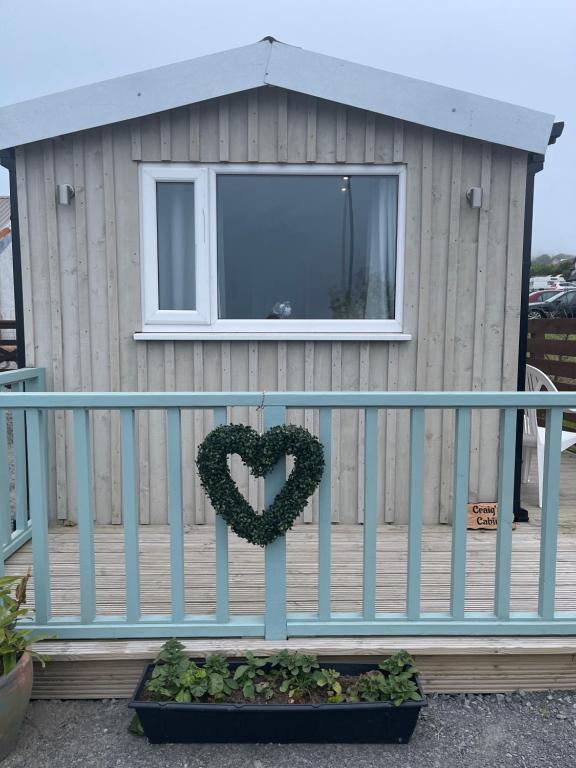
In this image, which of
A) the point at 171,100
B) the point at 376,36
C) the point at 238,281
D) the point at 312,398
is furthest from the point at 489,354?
the point at 376,36

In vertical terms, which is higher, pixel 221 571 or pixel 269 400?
pixel 269 400

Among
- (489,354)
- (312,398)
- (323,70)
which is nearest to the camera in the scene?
(312,398)

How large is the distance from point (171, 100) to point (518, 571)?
3017 mm

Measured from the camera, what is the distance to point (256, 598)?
267cm

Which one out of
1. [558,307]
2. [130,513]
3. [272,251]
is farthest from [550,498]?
[558,307]

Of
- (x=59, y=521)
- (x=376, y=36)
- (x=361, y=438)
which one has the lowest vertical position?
(x=59, y=521)

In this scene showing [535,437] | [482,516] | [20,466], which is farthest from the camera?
[535,437]

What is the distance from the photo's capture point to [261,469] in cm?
222

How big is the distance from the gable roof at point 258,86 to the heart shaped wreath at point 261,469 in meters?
2.06

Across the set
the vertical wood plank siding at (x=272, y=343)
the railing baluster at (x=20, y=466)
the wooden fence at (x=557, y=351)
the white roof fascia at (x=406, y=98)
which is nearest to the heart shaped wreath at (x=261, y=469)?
the vertical wood plank siding at (x=272, y=343)

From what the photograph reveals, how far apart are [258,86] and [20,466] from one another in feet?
8.05

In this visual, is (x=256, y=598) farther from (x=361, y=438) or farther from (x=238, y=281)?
(x=238, y=281)

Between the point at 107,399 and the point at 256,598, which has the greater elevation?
the point at 107,399

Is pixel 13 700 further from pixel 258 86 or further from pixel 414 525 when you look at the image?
pixel 258 86
